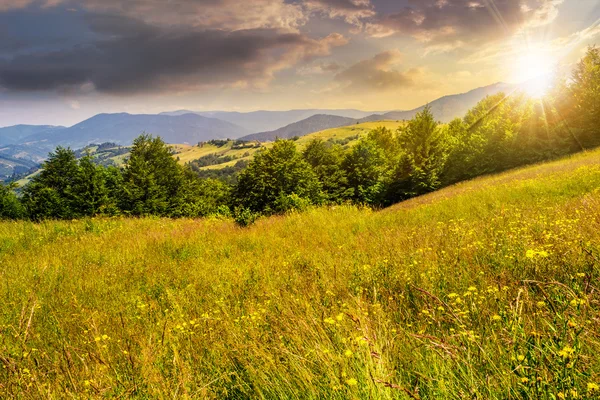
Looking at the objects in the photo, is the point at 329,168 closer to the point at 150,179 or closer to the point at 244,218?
the point at 150,179

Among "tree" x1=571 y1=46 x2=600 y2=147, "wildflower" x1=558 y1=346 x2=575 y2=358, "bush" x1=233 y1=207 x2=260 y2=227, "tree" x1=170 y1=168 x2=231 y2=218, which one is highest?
"tree" x1=571 y1=46 x2=600 y2=147

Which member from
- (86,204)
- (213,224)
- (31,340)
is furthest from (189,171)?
(31,340)

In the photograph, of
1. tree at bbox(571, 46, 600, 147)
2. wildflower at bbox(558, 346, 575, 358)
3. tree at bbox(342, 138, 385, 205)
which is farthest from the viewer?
tree at bbox(342, 138, 385, 205)

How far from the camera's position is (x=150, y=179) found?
124 feet

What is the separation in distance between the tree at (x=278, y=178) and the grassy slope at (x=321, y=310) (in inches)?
1007

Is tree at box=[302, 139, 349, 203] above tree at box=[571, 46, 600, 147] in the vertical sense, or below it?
below

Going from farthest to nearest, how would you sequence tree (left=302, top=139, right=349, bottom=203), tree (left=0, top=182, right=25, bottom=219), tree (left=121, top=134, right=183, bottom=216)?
1. tree (left=0, top=182, right=25, bottom=219)
2. tree (left=302, top=139, right=349, bottom=203)
3. tree (left=121, top=134, right=183, bottom=216)

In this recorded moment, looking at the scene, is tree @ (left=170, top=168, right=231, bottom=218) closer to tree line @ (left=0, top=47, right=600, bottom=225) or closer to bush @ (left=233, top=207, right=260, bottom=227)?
tree line @ (left=0, top=47, right=600, bottom=225)

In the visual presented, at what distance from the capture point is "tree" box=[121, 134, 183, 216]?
36.6 metres

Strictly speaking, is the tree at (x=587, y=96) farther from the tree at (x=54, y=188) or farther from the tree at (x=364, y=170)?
the tree at (x=54, y=188)

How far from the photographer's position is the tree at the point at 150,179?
1441 inches

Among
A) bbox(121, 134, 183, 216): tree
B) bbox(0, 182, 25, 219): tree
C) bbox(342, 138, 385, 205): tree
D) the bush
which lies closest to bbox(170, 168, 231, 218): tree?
bbox(121, 134, 183, 216): tree

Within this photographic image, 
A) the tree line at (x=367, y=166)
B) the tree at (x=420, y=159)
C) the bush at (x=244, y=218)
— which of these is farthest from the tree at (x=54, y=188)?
the tree at (x=420, y=159)

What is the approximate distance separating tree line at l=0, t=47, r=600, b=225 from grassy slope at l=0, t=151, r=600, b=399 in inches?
808
